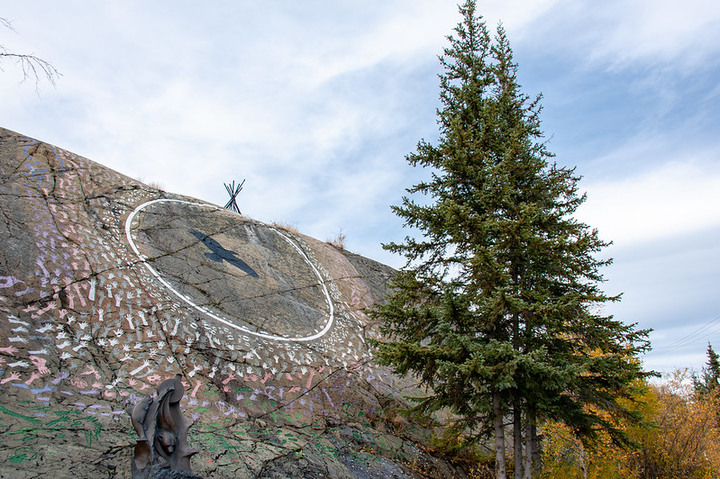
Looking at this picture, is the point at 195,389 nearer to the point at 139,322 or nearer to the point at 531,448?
the point at 139,322

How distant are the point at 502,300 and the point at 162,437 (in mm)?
4927

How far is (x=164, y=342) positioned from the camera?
7766mm

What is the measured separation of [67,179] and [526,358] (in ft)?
34.5

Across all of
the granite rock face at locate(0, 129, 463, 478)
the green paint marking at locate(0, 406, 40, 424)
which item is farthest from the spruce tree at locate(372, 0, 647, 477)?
the green paint marking at locate(0, 406, 40, 424)

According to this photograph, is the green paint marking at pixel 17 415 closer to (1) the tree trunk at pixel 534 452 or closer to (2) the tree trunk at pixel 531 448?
(2) the tree trunk at pixel 531 448

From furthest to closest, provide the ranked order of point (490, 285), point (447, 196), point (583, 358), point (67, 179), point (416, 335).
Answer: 1. point (67, 179)
2. point (447, 196)
3. point (416, 335)
4. point (490, 285)
5. point (583, 358)

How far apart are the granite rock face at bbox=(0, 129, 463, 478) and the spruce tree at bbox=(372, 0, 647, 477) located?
2078mm

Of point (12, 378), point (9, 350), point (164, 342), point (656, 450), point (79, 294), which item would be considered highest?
point (79, 294)

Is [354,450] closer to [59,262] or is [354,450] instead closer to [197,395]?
[197,395]

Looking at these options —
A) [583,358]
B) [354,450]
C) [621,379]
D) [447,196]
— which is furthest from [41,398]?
[621,379]

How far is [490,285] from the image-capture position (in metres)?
7.31

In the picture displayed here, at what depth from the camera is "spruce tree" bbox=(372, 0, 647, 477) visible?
22.2 feet

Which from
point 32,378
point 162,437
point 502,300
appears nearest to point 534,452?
point 502,300

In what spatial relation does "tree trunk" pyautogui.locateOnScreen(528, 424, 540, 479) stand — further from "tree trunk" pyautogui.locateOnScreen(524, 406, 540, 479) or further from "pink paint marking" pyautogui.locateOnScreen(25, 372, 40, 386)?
"pink paint marking" pyautogui.locateOnScreen(25, 372, 40, 386)
